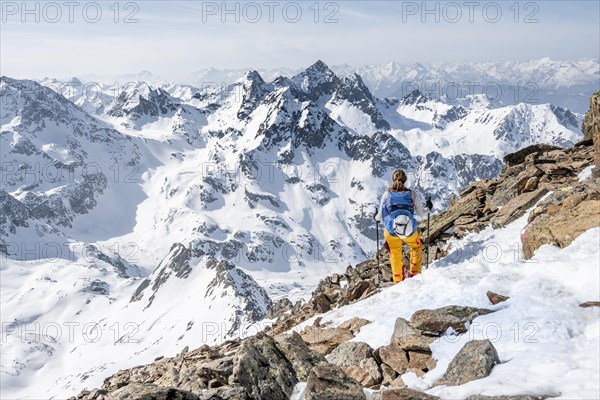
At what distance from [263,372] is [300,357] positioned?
1012 mm

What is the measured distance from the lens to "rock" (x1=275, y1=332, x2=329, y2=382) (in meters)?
9.68

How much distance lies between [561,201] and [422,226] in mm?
7811

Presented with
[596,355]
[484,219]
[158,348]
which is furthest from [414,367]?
[158,348]

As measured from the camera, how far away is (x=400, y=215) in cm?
1616

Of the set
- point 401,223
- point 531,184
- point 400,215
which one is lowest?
point 401,223

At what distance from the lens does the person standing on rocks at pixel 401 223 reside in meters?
16.1

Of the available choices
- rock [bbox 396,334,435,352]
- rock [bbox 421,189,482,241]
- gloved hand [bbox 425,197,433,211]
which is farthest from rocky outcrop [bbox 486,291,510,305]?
rock [bbox 421,189,482,241]

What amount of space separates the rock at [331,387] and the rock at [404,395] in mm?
521

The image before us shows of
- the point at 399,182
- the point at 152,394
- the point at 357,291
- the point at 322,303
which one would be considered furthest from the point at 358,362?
the point at 322,303

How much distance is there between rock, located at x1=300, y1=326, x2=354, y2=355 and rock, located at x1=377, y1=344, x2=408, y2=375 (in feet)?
6.41

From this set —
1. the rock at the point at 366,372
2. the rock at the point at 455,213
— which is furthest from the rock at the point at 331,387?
the rock at the point at 455,213

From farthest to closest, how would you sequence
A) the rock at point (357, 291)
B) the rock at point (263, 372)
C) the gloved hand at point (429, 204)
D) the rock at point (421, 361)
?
1. the gloved hand at point (429, 204)
2. the rock at point (357, 291)
3. the rock at point (421, 361)
4. the rock at point (263, 372)

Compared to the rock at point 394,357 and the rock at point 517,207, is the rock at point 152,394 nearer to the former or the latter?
the rock at point 394,357

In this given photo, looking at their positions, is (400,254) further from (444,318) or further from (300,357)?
(300,357)
